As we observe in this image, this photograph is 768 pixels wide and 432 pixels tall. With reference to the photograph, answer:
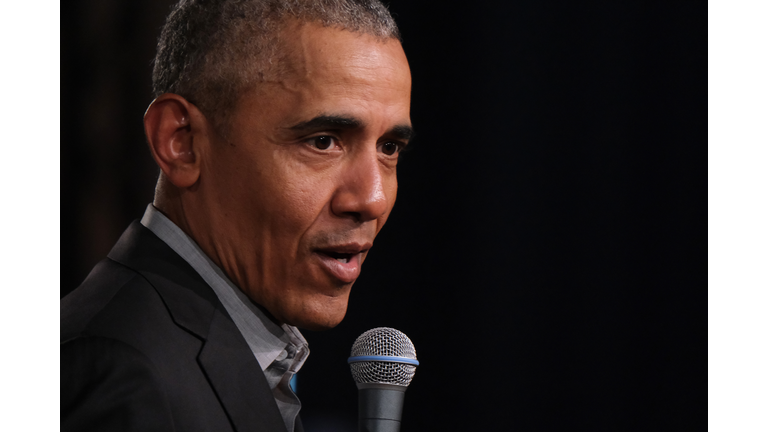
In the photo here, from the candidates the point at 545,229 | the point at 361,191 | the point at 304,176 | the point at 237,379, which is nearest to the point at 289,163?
the point at 304,176

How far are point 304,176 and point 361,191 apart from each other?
113 millimetres

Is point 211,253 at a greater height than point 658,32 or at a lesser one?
lesser

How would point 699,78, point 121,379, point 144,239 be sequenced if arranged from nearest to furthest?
point 121,379 → point 144,239 → point 699,78

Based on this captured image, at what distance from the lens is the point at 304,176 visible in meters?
1.41

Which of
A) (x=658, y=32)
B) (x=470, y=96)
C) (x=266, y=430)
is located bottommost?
(x=266, y=430)

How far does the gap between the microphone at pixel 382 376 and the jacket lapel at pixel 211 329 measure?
0.69 ft

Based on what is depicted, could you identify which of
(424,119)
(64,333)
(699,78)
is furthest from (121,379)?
(699,78)

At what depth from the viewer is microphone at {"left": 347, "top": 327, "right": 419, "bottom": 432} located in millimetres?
1453

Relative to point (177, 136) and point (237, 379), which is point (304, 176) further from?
point (237, 379)

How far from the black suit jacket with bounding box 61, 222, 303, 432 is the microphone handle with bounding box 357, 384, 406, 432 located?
0.21 metres

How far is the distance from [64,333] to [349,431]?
6.08ft

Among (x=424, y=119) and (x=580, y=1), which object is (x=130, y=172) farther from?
(x=580, y=1)

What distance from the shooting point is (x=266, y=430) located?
1282mm

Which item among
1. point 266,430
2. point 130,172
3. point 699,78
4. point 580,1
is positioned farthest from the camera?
point 580,1
